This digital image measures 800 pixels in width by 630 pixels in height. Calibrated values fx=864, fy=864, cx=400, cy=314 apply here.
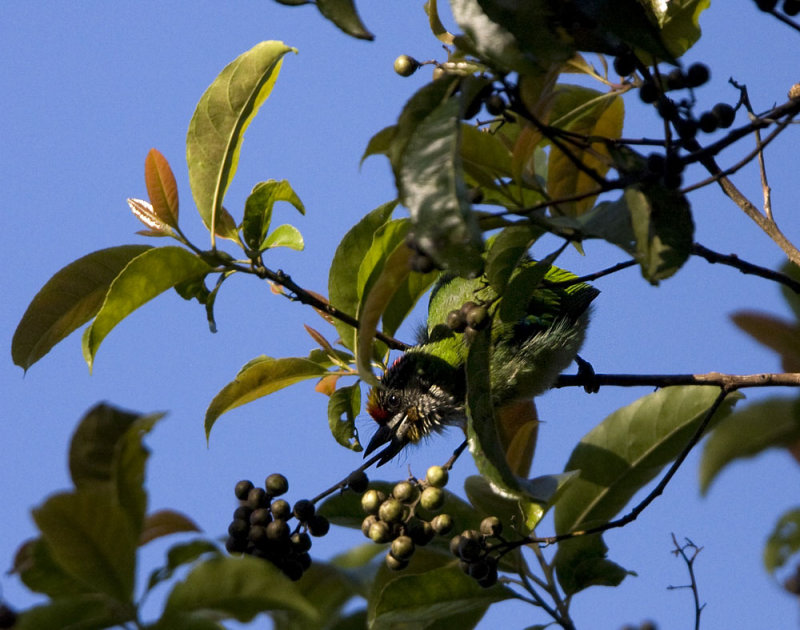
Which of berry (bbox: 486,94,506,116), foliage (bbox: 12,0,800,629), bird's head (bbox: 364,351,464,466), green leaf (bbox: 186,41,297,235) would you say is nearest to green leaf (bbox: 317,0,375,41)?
foliage (bbox: 12,0,800,629)

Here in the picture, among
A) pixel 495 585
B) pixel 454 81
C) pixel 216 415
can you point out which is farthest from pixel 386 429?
pixel 454 81

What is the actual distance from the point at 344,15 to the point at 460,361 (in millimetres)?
2424

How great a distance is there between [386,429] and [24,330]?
209 cm

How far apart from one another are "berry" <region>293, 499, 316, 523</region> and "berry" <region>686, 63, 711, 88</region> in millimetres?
1284

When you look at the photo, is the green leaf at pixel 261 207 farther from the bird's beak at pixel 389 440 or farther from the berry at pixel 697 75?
the bird's beak at pixel 389 440

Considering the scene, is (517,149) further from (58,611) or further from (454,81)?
(58,611)

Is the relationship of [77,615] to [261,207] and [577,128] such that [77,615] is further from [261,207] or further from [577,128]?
[577,128]

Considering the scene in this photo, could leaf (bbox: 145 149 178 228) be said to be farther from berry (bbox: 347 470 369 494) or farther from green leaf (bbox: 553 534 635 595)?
green leaf (bbox: 553 534 635 595)

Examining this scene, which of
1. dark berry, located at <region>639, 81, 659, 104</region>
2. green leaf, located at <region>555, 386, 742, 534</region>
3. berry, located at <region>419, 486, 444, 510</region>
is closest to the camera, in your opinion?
dark berry, located at <region>639, 81, 659, 104</region>

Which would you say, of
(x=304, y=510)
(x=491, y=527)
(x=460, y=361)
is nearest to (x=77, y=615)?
(x=304, y=510)

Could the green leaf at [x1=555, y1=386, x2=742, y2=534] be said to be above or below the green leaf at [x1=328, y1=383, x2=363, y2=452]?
below

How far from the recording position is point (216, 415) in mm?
2383

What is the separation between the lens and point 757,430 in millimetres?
1262

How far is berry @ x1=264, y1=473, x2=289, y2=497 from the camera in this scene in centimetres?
216
